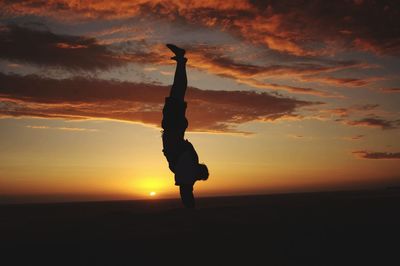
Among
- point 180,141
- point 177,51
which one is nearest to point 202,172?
point 180,141

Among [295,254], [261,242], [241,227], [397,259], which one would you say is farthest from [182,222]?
[397,259]

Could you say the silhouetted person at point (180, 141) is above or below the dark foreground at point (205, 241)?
above

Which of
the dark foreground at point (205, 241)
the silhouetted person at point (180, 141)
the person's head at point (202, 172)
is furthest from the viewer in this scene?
the person's head at point (202, 172)

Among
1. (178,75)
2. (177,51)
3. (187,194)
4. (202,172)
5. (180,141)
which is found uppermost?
(177,51)

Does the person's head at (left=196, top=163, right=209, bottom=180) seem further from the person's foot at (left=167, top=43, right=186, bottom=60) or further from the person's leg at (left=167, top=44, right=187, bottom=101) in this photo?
the person's foot at (left=167, top=43, right=186, bottom=60)

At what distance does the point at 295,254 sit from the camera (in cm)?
830

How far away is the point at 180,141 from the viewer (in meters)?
13.1

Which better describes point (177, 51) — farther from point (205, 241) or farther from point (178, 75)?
point (205, 241)

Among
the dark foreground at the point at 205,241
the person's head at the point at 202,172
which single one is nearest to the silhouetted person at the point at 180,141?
the person's head at the point at 202,172

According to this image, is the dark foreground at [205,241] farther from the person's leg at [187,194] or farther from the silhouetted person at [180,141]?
the silhouetted person at [180,141]

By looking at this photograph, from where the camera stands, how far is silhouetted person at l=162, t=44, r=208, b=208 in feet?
42.1

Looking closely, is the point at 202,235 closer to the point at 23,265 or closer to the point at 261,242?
the point at 261,242

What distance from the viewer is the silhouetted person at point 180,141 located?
12836mm

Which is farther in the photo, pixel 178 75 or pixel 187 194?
pixel 187 194
